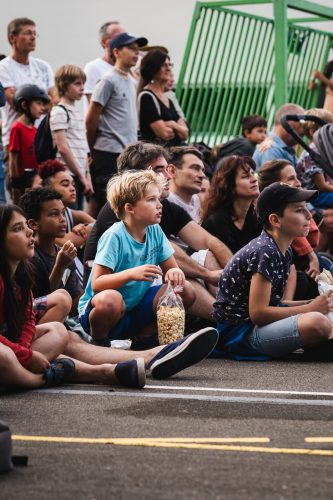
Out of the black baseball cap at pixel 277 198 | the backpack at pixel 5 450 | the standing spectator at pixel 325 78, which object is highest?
the standing spectator at pixel 325 78

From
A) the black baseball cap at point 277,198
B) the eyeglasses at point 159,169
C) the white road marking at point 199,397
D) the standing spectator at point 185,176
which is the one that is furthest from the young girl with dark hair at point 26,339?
the standing spectator at point 185,176

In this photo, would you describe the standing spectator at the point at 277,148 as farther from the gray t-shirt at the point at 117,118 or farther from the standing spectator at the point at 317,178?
the gray t-shirt at the point at 117,118

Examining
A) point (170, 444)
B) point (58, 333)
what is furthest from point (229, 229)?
point (170, 444)

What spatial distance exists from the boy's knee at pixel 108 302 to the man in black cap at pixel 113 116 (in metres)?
3.22

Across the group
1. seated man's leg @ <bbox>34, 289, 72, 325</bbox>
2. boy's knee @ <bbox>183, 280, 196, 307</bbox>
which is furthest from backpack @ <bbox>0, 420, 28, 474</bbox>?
boy's knee @ <bbox>183, 280, 196, 307</bbox>

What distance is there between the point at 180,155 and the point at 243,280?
184 cm

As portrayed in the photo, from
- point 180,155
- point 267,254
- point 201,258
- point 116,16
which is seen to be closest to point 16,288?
point 267,254

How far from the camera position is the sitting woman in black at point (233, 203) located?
26.2 feet

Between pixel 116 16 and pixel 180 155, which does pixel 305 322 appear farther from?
pixel 116 16

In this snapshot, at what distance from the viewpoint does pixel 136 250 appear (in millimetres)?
6785

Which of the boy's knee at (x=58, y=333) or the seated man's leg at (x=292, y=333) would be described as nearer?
the boy's knee at (x=58, y=333)

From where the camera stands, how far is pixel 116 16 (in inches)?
481

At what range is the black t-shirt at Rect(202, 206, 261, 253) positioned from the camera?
7984 millimetres

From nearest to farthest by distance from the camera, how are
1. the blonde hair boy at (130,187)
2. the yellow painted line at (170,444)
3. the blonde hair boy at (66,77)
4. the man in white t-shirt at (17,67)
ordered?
the yellow painted line at (170,444), the blonde hair boy at (130,187), the blonde hair boy at (66,77), the man in white t-shirt at (17,67)
